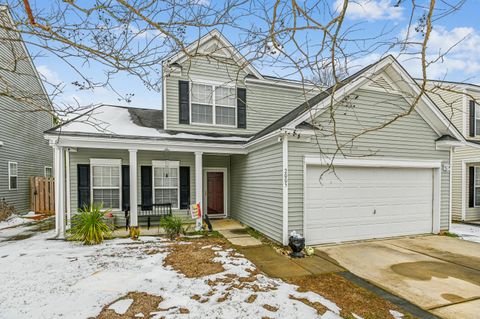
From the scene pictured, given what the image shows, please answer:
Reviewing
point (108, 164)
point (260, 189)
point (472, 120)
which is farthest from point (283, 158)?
point (472, 120)

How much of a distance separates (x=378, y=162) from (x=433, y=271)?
10.2ft

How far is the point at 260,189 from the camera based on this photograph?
768 centimetres

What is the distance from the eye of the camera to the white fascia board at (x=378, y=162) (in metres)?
6.62

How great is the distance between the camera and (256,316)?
3.24 m

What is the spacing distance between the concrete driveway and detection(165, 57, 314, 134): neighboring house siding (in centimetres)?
543

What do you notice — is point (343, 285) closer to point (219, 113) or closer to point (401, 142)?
point (401, 142)

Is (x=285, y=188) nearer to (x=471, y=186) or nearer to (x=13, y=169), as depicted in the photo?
(x=471, y=186)

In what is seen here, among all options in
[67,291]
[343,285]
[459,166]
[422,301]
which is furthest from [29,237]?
[459,166]

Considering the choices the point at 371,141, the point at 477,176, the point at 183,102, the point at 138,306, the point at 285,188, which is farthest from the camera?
the point at 477,176

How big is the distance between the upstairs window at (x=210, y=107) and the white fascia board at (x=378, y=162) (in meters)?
4.07

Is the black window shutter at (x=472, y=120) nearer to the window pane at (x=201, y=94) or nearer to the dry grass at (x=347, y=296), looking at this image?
the dry grass at (x=347, y=296)

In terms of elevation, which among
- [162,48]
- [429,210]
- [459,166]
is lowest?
[429,210]

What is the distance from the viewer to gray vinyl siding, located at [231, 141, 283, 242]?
262 inches

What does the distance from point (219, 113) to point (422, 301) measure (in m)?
7.80
